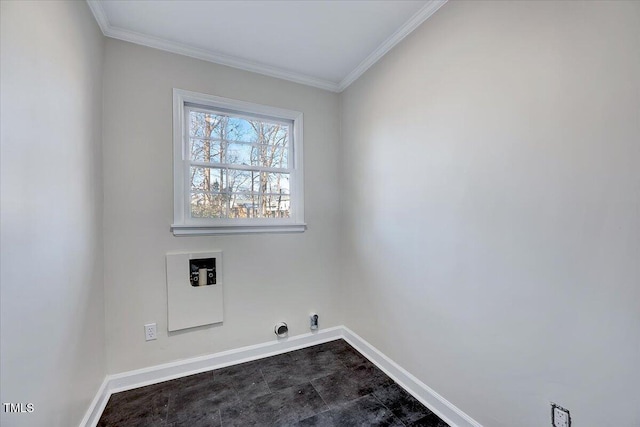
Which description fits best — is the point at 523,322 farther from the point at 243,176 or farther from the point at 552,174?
the point at 243,176

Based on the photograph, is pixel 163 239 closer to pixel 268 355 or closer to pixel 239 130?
pixel 239 130

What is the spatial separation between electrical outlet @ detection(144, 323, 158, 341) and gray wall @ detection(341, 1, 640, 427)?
1.79 m

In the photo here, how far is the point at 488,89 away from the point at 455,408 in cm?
182

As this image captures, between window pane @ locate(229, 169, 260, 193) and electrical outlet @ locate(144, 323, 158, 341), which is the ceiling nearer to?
window pane @ locate(229, 169, 260, 193)

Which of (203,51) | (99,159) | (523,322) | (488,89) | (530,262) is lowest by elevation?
(523,322)

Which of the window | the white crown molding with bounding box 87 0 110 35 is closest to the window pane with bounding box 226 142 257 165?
the window

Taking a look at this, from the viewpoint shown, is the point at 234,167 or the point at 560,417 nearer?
the point at 560,417

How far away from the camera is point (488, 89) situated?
1.43 meters

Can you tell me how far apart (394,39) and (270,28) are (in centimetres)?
92

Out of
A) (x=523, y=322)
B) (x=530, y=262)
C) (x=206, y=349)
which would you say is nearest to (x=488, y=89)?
(x=530, y=262)

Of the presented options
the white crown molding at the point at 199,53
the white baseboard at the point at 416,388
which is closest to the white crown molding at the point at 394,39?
the white crown molding at the point at 199,53

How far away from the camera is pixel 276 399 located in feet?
6.00

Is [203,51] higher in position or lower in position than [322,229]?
higher

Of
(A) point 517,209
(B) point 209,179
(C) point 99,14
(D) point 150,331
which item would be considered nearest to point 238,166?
(B) point 209,179
